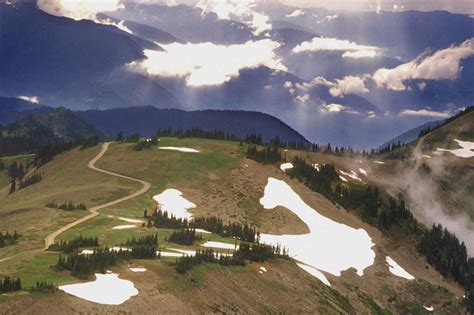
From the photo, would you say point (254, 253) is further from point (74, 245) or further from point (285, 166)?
point (285, 166)

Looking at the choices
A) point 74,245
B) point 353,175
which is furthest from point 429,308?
point 353,175

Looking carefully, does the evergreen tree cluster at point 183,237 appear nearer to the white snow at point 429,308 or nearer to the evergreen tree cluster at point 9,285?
the evergreen tree cluster at point 9,285

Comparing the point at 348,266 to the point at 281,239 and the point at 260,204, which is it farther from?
the point at 260,204

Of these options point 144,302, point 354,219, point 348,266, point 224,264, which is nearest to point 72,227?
point 224,264

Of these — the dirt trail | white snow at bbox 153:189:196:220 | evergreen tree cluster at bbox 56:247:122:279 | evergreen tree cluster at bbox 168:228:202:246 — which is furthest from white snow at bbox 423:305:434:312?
evergreen tree cluster at bbox 56:247:122:279

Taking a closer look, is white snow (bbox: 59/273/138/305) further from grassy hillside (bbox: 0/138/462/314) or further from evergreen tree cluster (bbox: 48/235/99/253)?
evergreen tree cluster (bbox: 48/235/99/253)

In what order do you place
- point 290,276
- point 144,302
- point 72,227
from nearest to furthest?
point 144,302, point 290,276, point 72,227
